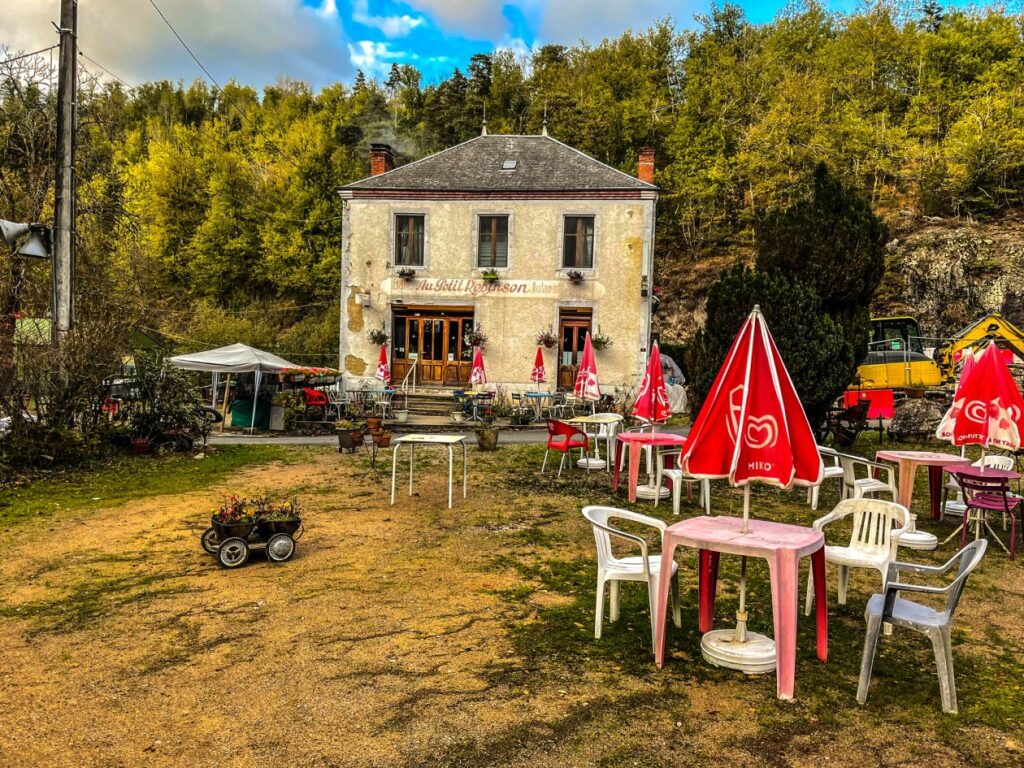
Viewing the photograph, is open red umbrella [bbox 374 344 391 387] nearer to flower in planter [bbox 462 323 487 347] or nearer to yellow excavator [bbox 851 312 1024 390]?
flower in planter [bbox 462 323 487 347]

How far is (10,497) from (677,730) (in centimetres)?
941

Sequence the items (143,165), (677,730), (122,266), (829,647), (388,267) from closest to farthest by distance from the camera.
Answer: (677,730) < (829,647) < (122,266) < (388,267) < (143,165)

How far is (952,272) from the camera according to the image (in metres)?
23.8

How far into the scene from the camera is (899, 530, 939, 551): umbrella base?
23.5 feet

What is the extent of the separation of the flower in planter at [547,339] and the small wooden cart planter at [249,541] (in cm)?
1463

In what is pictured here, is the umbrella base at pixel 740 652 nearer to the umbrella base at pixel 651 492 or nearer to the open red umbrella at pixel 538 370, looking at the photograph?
the umbrella base at pixel 651 492

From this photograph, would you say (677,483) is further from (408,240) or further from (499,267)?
(408,240)

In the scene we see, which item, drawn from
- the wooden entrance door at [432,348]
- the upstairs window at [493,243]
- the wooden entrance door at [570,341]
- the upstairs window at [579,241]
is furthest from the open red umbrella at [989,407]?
the wooden entrance door at [432,348]

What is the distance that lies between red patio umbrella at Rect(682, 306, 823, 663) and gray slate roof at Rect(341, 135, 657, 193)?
1730 cm

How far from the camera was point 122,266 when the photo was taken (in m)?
14.2

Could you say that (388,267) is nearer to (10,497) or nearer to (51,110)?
(51,110)

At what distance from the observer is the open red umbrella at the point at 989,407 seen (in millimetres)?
7434

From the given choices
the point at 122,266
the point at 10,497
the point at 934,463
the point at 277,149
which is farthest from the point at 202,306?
the point at 934,463

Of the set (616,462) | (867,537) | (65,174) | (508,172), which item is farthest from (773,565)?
(508,172)
